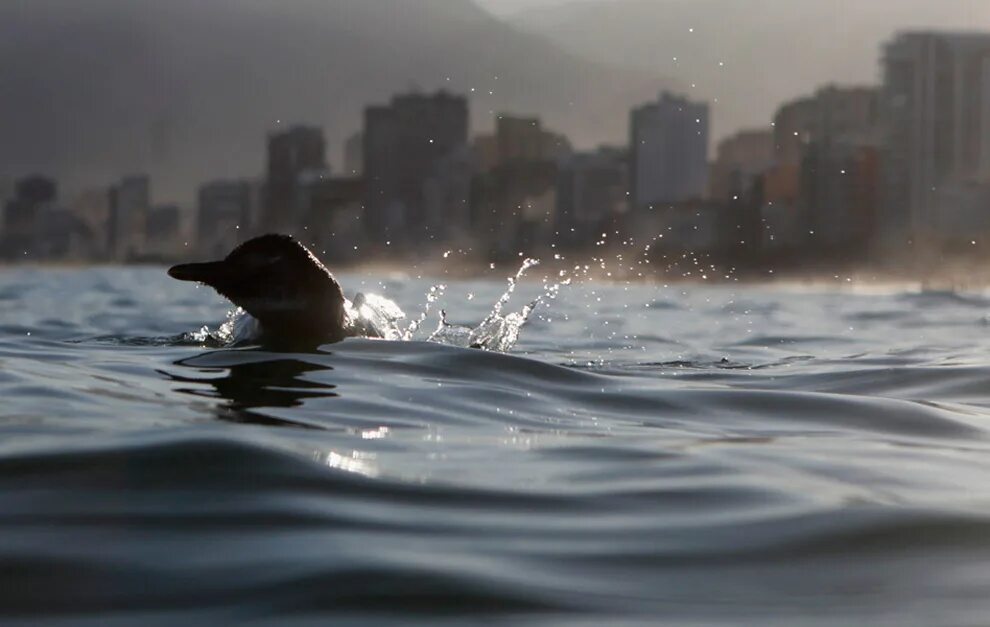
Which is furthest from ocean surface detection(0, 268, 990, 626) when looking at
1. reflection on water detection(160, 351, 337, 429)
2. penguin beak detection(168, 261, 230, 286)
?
penguin beak detection(168, 261, 230, 286)

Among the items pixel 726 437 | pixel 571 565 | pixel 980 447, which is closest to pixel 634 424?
pixel 726 437

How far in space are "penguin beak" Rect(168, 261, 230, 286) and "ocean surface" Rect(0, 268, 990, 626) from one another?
0.43 meters

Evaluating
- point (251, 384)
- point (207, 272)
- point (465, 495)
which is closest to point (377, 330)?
point (207, 272)

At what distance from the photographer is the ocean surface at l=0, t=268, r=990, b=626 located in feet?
9.41

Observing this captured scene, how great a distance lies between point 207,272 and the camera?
7527 millimetres

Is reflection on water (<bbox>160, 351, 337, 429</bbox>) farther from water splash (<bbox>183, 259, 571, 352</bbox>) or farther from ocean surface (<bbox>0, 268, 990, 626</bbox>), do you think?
water splash (<bbox>183, 259, 571, 352</bbox>)

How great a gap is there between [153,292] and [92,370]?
77.6 ft

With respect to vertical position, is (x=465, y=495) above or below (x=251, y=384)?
below

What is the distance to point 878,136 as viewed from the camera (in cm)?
12456

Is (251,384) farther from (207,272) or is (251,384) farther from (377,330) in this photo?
(377,330)

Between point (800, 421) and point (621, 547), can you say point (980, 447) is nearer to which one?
point (800, 421)

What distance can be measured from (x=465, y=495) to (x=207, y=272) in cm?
395

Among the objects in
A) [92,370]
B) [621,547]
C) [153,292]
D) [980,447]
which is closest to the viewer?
[621,547]

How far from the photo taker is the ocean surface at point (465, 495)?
2.87 m
